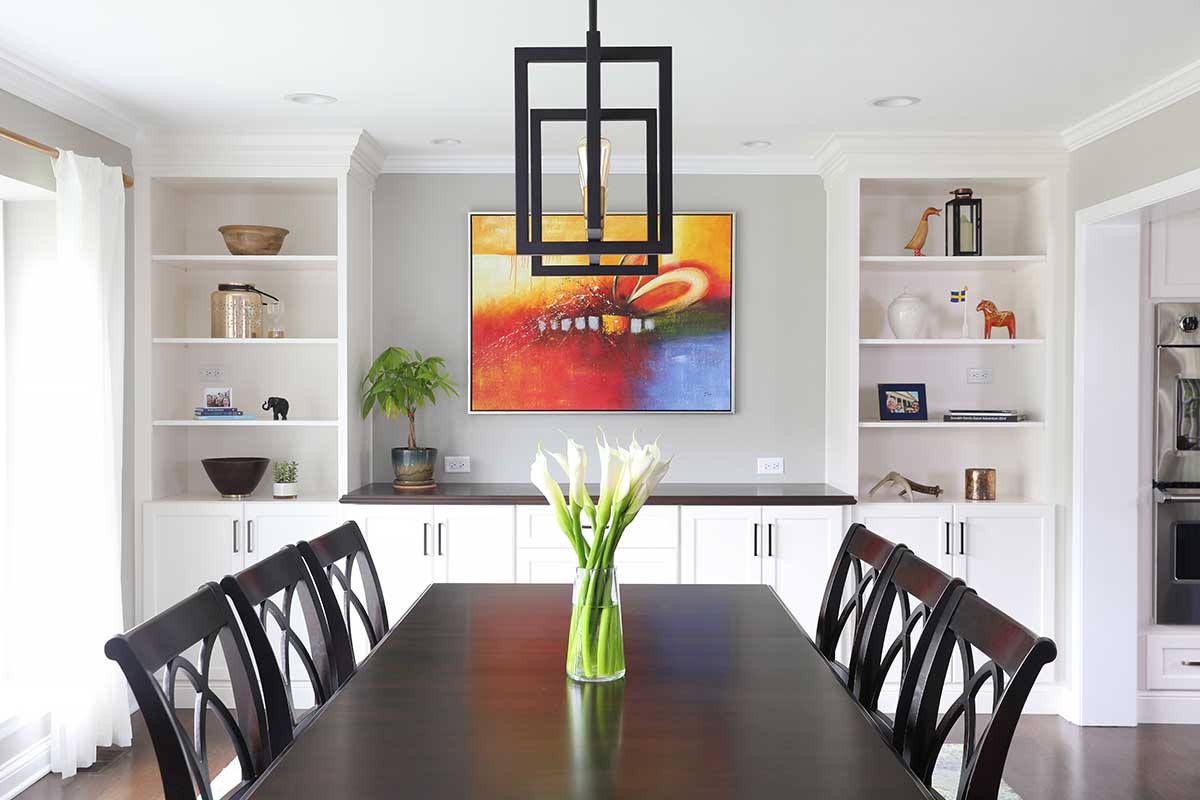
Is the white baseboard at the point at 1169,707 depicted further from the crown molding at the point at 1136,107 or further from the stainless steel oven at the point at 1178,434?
the crown molding at the point at 1136,107

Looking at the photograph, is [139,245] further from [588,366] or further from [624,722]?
[624,722]

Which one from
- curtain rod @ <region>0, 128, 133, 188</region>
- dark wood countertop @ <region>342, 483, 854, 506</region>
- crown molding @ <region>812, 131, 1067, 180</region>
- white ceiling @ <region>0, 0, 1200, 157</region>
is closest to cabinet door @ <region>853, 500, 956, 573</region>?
dark wood countertop @ <region>342, 483, 854, 506</region>

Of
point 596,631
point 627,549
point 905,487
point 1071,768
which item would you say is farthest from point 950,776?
point 596,631

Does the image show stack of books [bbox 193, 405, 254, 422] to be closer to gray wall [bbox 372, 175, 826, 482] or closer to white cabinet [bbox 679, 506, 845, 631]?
gray wall [bbox 372, 175, 826, 482]

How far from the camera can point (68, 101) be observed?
11.6 ft

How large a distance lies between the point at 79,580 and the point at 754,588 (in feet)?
7.98

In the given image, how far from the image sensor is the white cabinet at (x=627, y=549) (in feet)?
13.8

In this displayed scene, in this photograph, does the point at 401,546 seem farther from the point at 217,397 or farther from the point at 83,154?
the point at 83,154

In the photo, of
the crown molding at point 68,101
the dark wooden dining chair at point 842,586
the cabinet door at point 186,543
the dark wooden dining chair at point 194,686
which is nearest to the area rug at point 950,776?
the dark wooden dining chair at point 842,586

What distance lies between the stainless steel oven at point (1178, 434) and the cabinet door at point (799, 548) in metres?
1.39

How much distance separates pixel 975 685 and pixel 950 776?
6.97ft

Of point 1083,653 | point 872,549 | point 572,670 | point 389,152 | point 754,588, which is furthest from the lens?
point 389,152

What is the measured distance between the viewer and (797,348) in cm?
468

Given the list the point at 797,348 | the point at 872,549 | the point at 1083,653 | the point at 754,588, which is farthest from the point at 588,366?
the point at 1083,653
